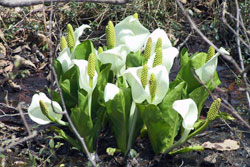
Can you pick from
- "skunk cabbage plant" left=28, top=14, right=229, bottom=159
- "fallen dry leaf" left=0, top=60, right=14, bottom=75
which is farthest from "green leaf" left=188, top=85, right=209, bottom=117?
"fallen dry leaf" left=0, top=60, right=14, bottom=75

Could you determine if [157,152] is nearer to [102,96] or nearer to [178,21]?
[102,96]

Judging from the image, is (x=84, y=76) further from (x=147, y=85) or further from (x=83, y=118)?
(x=147, y=85)

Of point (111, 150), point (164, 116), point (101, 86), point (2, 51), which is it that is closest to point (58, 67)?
point (101, 86)

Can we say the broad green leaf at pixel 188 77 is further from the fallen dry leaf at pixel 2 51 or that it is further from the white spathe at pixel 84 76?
the fallen dry leaf at pixel 2 51

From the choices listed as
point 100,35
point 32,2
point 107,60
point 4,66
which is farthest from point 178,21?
point 32,2

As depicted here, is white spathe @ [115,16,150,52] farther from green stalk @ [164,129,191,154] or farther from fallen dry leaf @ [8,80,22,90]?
fallen dry leaf @ [8,80,22,90]

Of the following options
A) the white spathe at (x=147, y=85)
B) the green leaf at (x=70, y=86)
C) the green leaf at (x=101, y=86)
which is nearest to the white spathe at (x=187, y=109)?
the white spathe at (x=147, y=85)
